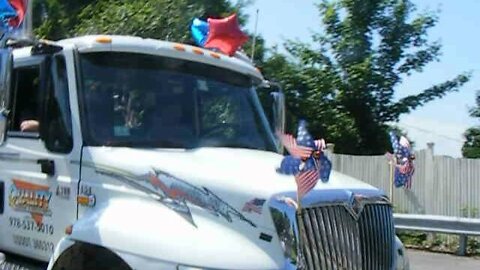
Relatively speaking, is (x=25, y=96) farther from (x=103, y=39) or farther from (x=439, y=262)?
(x=439, y=262)

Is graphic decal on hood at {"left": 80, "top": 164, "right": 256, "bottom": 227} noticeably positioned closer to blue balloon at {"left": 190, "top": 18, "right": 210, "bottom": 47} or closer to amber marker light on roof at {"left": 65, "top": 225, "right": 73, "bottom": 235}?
amber marker light on roof at {"left": 65, "top": 225, "right": 73, "bottom": 235}

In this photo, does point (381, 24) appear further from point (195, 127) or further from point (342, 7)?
point (195, 127)

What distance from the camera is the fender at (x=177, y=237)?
16.0ft

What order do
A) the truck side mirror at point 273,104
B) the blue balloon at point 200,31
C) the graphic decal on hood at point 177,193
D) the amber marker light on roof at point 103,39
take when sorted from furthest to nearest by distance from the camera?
the blue balloon at point 200,31 → the truck side mirror at point 273,104 → the amber marker light on roof at point 103,39 → the graphic decal on hood at point 177,193

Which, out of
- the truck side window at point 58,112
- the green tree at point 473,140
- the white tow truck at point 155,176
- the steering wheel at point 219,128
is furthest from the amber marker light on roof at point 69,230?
the green tree at point 473,140

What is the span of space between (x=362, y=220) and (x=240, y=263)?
108cm

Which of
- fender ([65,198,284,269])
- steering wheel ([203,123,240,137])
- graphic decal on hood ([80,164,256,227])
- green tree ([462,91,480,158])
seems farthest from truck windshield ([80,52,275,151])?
green tree ([462,91,480,158])

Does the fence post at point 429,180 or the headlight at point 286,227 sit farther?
the fence post at point 429,180

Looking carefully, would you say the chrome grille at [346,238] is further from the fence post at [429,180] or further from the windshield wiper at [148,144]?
the fence post at [429,180]

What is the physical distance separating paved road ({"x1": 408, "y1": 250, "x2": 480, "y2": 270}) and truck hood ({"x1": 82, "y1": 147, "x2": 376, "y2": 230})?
6.94 m

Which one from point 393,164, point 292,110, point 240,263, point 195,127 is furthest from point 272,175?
point 292,110

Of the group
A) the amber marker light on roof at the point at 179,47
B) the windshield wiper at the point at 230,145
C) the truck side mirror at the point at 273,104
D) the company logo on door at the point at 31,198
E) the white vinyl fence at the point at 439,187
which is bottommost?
the white vinyl fence at the point at 439,187

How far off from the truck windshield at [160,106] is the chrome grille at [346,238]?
49.3 inches

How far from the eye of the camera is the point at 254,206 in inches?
197
